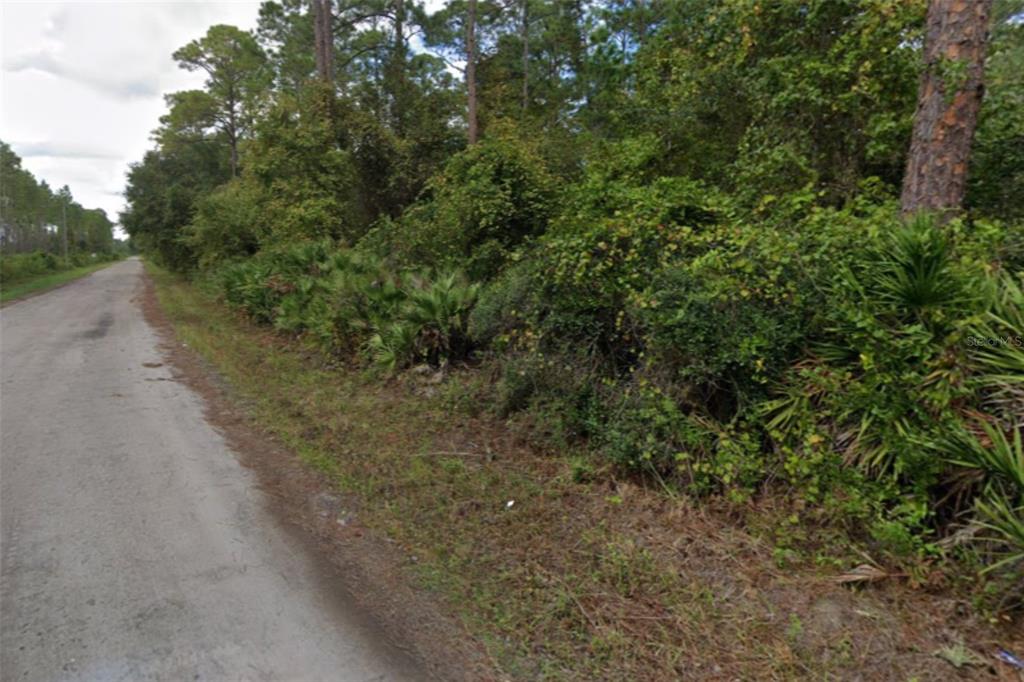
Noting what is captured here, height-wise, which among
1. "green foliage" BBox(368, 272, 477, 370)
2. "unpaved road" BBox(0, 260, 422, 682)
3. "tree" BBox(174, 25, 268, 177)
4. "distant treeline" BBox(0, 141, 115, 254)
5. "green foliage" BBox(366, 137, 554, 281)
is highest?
"tree" BBox(174, 25, 268, 177)

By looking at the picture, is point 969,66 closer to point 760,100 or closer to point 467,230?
point 760,100

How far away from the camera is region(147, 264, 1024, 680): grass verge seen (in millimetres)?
2820

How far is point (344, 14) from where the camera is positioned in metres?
24.3

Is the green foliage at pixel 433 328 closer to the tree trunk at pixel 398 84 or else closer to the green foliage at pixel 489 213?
the green foliage at pixel 489 213

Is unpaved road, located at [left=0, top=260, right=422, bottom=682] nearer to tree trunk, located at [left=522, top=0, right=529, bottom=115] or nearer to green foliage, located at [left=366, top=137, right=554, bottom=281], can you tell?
green foliage, located at [left=366, top=137, right=554, bottom=281]

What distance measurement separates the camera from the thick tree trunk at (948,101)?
463 centimetres

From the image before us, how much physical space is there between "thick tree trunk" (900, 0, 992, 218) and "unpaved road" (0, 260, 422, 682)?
5.42 meters

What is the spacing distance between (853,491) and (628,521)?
1.44 meters

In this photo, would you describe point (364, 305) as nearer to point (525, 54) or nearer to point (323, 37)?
point (323, 37)

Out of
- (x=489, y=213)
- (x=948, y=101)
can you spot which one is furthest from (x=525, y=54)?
(x=948, y=101)

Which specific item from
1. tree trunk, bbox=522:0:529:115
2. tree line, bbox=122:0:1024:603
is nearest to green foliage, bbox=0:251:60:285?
tree line, bbox=122:0:1024:603

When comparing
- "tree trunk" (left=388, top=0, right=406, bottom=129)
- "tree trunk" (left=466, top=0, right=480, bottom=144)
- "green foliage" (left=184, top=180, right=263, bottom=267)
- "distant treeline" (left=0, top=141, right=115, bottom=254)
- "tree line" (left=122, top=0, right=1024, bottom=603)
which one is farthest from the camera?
"distant treeline" (left=0, top=141, right=115, bottom=254)

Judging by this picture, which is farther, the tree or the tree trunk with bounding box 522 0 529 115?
the tree

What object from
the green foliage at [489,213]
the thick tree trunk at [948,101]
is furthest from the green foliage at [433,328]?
the thick tree trunk at [948,101]
